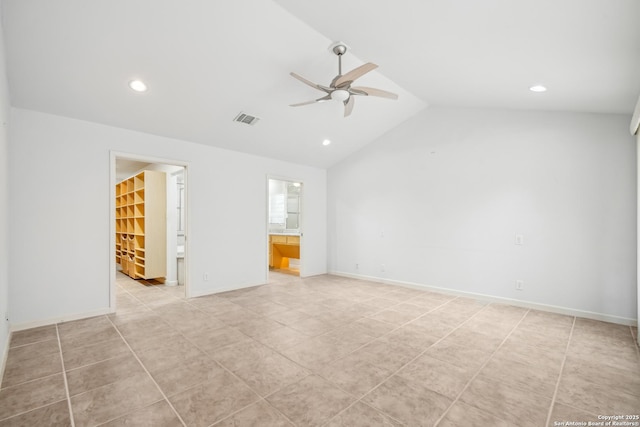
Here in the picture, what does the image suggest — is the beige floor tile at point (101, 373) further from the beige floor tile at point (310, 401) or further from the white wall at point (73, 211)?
the white wall at point (73, 211)

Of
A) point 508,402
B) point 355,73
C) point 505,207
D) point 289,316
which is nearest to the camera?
point 508,402

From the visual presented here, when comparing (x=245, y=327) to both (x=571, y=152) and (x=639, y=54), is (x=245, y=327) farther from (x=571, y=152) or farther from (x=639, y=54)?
Result: (x=571, y=152)

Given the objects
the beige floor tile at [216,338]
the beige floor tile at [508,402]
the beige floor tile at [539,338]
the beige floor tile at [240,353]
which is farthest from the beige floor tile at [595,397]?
the beige floor tile at [216,338]

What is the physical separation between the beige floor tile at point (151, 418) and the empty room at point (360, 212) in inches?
0.7

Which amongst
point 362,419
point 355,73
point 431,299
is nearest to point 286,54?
point 355,73

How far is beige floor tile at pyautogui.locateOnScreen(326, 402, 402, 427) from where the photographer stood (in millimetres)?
1820

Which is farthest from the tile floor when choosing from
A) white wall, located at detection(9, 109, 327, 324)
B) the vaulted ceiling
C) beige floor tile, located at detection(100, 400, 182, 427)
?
the vaulted ceiling

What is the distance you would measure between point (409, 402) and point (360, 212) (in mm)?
4381

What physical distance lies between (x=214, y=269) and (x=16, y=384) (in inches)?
111

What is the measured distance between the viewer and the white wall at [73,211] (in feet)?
11.1

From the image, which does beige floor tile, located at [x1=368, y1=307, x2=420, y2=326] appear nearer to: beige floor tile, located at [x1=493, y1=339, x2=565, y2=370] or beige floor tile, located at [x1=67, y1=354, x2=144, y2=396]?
beige floor tile, located at [x1=493, y1=339, x2=565, y2=370]

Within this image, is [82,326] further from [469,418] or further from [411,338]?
[469,418]

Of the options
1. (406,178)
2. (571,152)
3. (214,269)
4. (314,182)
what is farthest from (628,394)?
(314,182)

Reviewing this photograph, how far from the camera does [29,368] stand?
2.51 m
